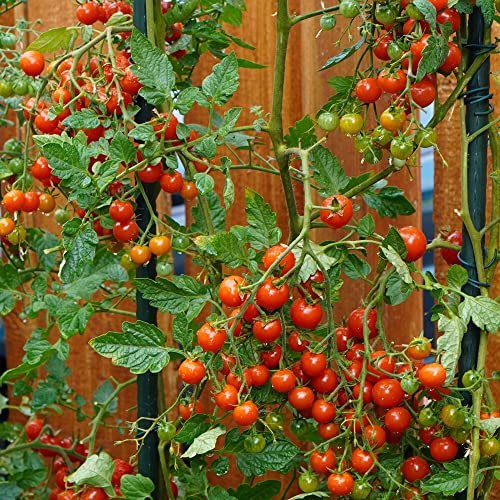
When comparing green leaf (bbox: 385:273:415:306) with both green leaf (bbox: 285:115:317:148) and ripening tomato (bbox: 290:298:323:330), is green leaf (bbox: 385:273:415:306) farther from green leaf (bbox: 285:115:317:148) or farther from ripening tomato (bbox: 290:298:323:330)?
green leaf (bbox: 285:115:317:148)

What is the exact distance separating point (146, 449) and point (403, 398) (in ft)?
1.06

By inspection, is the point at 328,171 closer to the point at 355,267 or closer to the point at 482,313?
the point at 355,267

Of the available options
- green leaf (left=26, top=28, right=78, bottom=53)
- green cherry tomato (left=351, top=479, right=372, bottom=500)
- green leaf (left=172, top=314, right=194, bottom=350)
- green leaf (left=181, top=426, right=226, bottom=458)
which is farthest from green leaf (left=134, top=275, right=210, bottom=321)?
green leaf (left=26, top=28, right=78, bottom=53)

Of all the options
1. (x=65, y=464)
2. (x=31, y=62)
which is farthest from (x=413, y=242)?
(x=65, y=464)

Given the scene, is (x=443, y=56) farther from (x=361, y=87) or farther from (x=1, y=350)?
(x=1, y=350)

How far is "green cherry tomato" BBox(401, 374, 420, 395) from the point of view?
782 millimetres

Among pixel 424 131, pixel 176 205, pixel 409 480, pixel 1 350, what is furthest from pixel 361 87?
pixel 1 350

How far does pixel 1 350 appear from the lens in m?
2.14

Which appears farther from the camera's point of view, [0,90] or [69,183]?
[0,90]

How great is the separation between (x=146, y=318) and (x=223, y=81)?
30 cm

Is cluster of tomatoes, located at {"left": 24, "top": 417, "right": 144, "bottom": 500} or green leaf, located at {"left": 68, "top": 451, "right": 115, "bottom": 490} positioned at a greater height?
green leaf, located at {"left": 68, "top": 451, "right": 115, "bottom": 490}

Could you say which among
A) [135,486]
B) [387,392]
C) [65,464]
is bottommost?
[65,464]

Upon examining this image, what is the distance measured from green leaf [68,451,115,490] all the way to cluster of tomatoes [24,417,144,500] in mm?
22

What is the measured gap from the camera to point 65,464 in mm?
1287
